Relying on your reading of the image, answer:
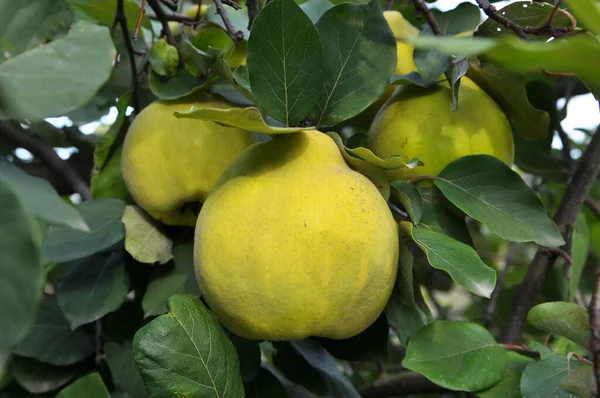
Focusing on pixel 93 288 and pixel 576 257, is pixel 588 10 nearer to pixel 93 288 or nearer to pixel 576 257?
pixel 576 257

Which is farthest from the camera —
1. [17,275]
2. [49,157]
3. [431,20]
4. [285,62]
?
[49,157]

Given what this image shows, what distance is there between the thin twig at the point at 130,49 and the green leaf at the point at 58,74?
465mm

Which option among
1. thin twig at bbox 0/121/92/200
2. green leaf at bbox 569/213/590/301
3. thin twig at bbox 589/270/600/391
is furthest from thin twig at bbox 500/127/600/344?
thin twig at bbox 0/121/92/200

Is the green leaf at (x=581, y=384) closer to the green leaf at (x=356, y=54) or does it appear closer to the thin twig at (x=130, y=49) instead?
the green leaf at (x=356, y=54)

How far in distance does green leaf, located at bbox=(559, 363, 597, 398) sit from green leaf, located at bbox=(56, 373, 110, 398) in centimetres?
59

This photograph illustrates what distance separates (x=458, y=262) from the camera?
2.44 feet

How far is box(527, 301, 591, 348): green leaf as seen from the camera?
32.3 inches

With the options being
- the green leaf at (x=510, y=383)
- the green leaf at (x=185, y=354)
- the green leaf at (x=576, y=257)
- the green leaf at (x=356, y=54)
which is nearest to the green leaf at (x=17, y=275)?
the green leaf at (x=185, y=354)

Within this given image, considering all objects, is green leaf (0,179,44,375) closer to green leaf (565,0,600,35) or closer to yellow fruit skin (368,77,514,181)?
green leaf (565,0,600,35)

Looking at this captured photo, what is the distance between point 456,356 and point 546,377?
0.12m

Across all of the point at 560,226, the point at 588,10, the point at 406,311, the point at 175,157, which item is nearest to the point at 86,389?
the point at 175,157

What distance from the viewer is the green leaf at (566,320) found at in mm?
820

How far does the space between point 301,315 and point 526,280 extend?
2.22 feet

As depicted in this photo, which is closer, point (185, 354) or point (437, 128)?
Result: point (185, 354)
